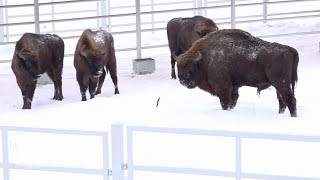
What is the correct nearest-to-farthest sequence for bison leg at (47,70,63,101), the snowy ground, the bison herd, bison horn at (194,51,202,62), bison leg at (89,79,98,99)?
the snowy ground < the bison herd < bison horn at (194,51,202,62) < bison leg at (89,79,98,99) < bison leg at (47,70,63,101)

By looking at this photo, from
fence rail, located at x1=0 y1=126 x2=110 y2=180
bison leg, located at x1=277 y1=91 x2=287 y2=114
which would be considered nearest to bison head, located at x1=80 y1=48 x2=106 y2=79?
bison leg, located at x1=277 y1=91 x2=287 y2=114

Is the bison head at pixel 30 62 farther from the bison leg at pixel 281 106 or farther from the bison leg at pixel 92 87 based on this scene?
the bison leg at pixel 281 106

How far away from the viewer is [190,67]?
1188 centimetres

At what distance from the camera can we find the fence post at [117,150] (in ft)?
21.1

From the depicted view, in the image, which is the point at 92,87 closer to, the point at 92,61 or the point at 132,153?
the point at 92,61

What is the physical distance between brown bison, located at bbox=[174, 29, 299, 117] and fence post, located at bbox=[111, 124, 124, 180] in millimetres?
5179

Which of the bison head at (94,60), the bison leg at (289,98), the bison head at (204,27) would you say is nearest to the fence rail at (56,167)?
the bison leg at (289,98)

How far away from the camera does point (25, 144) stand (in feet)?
29.7

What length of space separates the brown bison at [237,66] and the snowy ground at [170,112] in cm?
32

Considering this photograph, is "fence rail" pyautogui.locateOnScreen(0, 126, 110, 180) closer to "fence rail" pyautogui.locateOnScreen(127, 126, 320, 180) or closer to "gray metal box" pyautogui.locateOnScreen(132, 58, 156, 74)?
"fence rail" pyautogui.locateOnScreen(127, 126, 320, 180)

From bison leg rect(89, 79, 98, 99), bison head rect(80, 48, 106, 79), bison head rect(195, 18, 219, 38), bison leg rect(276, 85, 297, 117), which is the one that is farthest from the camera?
bison head rect(195, 18, 219, 38)

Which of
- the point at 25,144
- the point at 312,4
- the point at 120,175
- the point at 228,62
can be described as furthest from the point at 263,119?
the point at 312,4

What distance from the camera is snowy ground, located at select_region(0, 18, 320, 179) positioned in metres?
8.29

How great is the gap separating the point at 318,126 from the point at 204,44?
2.63 meters
